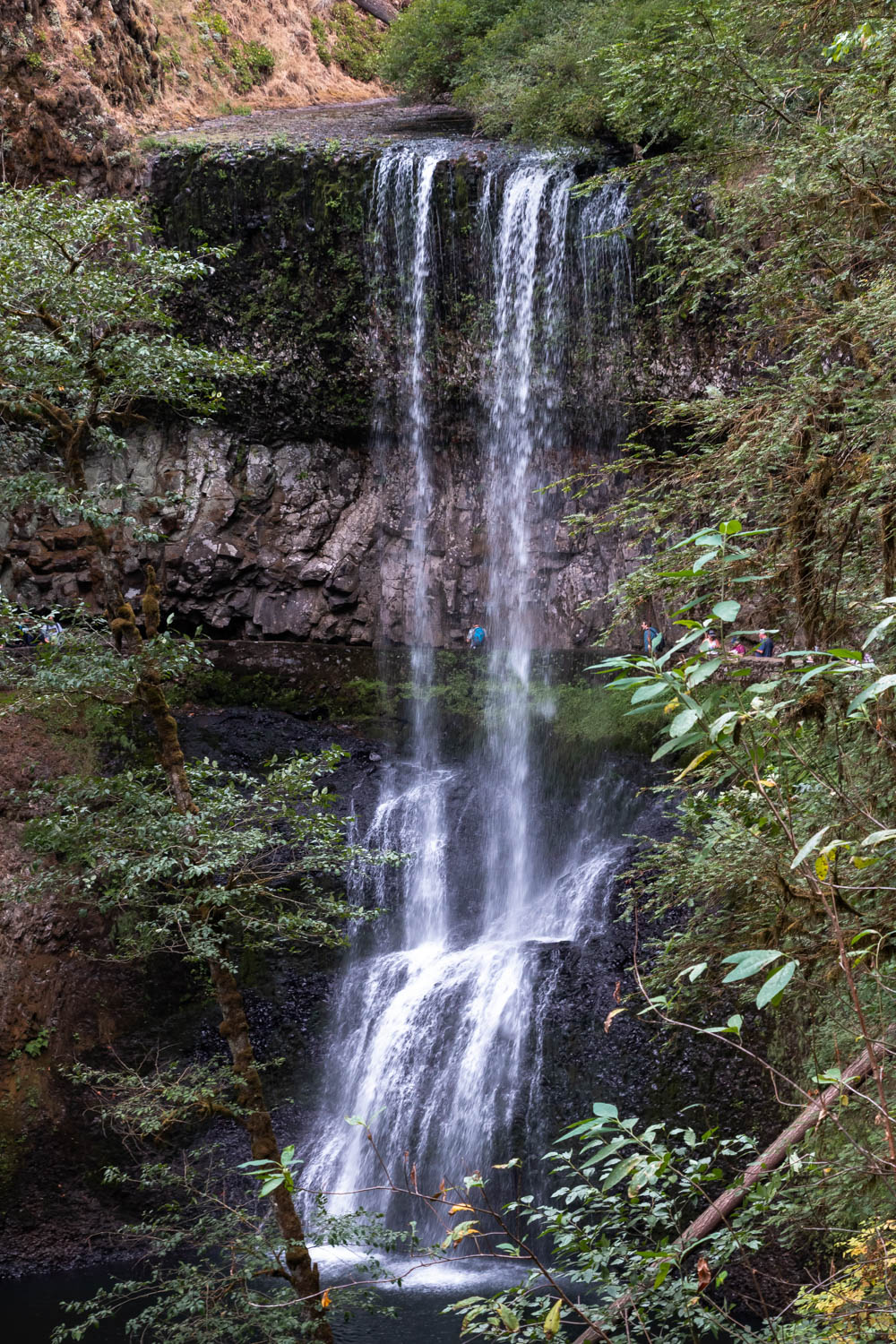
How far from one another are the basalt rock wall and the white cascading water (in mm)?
191

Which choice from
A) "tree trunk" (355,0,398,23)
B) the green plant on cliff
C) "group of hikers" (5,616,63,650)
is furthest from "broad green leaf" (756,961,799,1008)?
"tree trunk" (355,0,398,23)

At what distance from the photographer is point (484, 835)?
11.7 m

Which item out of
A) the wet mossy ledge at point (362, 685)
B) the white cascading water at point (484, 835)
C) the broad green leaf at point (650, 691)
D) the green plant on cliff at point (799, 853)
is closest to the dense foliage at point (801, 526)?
the green plant on cliff at point (799, 853)

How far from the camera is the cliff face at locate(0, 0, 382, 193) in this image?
13188mm

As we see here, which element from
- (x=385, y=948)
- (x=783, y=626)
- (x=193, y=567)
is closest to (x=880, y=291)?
(x=783, y=626)

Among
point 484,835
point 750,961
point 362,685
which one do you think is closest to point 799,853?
point 750,961

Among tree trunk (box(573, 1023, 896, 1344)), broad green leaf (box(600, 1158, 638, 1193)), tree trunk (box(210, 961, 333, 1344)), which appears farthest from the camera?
tree trunk (box(210, 961, 333, 1344))

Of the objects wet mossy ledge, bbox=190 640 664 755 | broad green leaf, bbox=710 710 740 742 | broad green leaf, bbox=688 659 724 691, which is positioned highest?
broad green leaf, bbox=688 659 724 691

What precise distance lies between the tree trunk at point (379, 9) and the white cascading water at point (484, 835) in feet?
40.2

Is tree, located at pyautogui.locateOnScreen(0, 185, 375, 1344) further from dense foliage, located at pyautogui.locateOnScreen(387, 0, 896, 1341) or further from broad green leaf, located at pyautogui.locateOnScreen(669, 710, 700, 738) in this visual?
broad green leaf, located at pyautogui.locateOnScreen(669, 710, 700, 738)

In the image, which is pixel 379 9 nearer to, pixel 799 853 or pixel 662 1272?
pixel 799 853

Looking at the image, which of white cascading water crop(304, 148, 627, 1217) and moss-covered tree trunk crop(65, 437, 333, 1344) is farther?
white cascading water crop(304, 148, 627, 1217)

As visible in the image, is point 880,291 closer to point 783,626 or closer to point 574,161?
point 783,626

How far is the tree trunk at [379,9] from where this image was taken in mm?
22734
